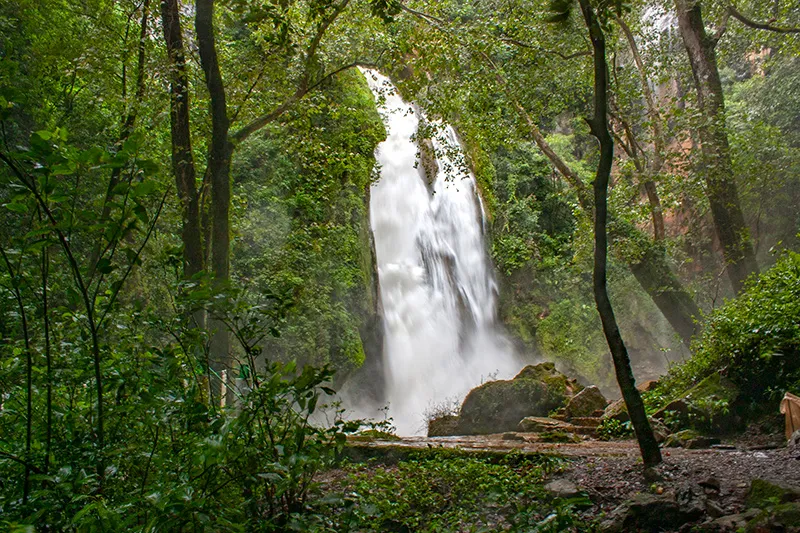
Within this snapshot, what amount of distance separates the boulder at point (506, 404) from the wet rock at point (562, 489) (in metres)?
5.51

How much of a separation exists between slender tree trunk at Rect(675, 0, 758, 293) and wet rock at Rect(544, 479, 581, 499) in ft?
25.6

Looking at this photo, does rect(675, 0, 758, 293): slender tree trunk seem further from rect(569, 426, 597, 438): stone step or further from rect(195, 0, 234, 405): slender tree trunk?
rect(195, 0, 234, 405): slender tree trunk

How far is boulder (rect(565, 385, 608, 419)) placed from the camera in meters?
9.52

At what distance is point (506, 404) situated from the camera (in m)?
10.3

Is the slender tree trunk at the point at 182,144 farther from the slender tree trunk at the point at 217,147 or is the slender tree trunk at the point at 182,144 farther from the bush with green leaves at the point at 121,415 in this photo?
the bush with green leaves at the point at 121,415

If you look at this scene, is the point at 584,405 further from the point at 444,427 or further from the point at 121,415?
the point at 121,415

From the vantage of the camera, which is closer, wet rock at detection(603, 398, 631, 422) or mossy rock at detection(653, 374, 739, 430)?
mossy rock at detection(653, 374, 739, 430)

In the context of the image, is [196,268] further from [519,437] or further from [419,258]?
[419,258]

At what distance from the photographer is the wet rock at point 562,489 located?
4.20 metres

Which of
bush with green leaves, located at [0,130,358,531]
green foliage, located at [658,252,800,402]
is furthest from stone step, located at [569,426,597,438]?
bush with green leaves, located at [0,130,358,531]

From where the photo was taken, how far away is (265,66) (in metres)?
8.80

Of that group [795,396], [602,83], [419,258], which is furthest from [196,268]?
[419,258]

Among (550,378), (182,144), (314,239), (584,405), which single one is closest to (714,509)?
(584,405)

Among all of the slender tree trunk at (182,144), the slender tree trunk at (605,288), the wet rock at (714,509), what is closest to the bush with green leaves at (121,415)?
the wet rock at (714,509)
